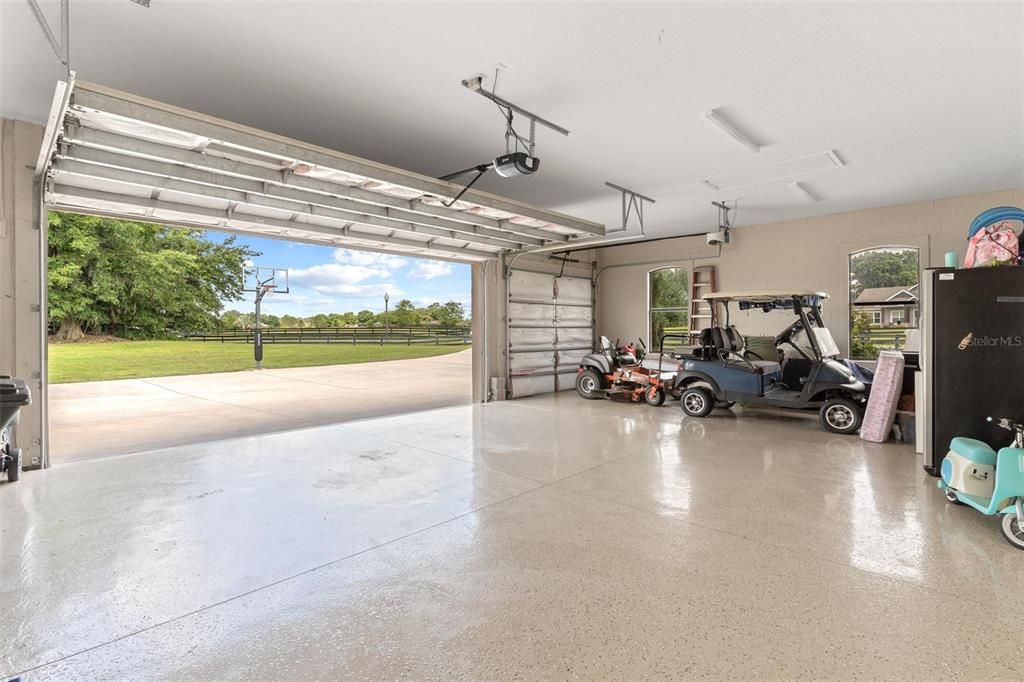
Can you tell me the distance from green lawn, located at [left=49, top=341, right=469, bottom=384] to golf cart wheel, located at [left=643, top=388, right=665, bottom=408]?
13.1 meters

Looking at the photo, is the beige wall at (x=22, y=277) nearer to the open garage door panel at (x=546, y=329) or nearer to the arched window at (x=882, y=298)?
the open garage door panel at (x=546, y=329)

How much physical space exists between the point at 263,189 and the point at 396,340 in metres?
21.8

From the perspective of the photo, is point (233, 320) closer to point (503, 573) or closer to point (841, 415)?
point (841, 415)

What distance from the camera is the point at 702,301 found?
9375 millimetres

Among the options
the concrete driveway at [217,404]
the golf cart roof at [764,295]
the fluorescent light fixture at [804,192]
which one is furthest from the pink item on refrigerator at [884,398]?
the concrete driveway at [217,404]

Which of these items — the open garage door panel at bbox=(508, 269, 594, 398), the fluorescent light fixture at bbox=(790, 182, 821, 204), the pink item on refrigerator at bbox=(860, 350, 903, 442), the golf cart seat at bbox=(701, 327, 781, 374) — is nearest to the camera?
the pink item on refrigerator at bbox=(860, 350, 903, 442)

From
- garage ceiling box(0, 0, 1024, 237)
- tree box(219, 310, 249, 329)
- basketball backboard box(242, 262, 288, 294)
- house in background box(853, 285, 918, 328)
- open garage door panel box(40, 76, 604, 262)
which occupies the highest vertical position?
basketball backboard box(242, 262, 288, 294)

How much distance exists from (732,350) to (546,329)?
12.4 feet

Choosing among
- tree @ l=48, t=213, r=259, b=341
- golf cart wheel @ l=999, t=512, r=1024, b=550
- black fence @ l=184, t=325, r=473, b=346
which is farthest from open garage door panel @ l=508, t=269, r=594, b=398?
black fence @ l=184, t=325, r=473, b=346

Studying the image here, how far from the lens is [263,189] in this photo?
4.73m

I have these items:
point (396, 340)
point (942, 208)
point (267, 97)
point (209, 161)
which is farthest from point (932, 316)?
point (396, 340)

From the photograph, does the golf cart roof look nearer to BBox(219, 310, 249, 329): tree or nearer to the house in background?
the house in background

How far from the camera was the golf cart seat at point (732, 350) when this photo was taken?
648 centimetres

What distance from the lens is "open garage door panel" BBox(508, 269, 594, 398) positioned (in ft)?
29.6
